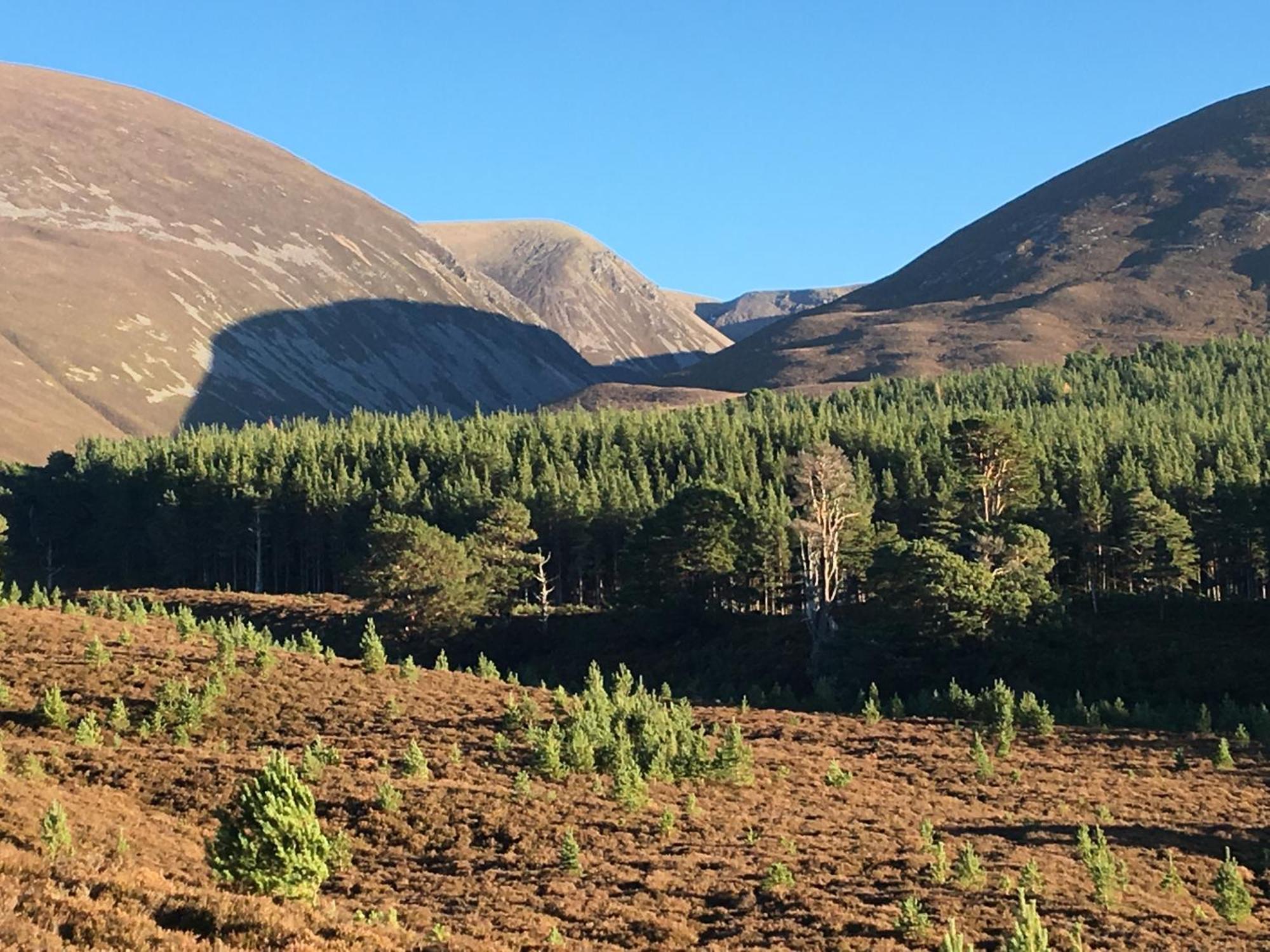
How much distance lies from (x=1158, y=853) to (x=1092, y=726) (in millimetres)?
22747

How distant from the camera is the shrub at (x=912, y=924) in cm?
2436

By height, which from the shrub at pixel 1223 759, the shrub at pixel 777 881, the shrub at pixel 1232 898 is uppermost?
the shrub at pixel 777 881

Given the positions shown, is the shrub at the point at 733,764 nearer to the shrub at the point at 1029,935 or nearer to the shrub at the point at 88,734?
the shrub at the point at 88,734

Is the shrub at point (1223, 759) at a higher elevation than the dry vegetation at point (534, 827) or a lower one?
lower

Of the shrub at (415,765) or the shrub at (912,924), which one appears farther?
the shrub at (415,765)

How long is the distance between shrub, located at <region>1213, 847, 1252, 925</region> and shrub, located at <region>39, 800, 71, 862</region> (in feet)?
79.2

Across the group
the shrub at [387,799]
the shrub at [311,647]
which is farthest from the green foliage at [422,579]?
the shrub at [387,799]

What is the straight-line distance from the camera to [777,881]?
27391 millimetres

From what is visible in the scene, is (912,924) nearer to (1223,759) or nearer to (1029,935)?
(1029,935)

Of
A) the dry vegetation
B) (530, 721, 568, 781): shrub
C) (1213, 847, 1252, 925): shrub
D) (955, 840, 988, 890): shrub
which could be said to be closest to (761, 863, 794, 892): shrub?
the dry vegetation

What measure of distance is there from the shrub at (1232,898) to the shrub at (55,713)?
32.3 meters

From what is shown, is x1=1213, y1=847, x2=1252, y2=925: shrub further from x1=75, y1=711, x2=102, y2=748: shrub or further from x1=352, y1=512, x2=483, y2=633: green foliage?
x1=352, y1=512, x2=483, y2=633: green foliage

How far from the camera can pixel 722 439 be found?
14362 cm

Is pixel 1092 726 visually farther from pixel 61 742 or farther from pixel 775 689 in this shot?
pixel 61 742
